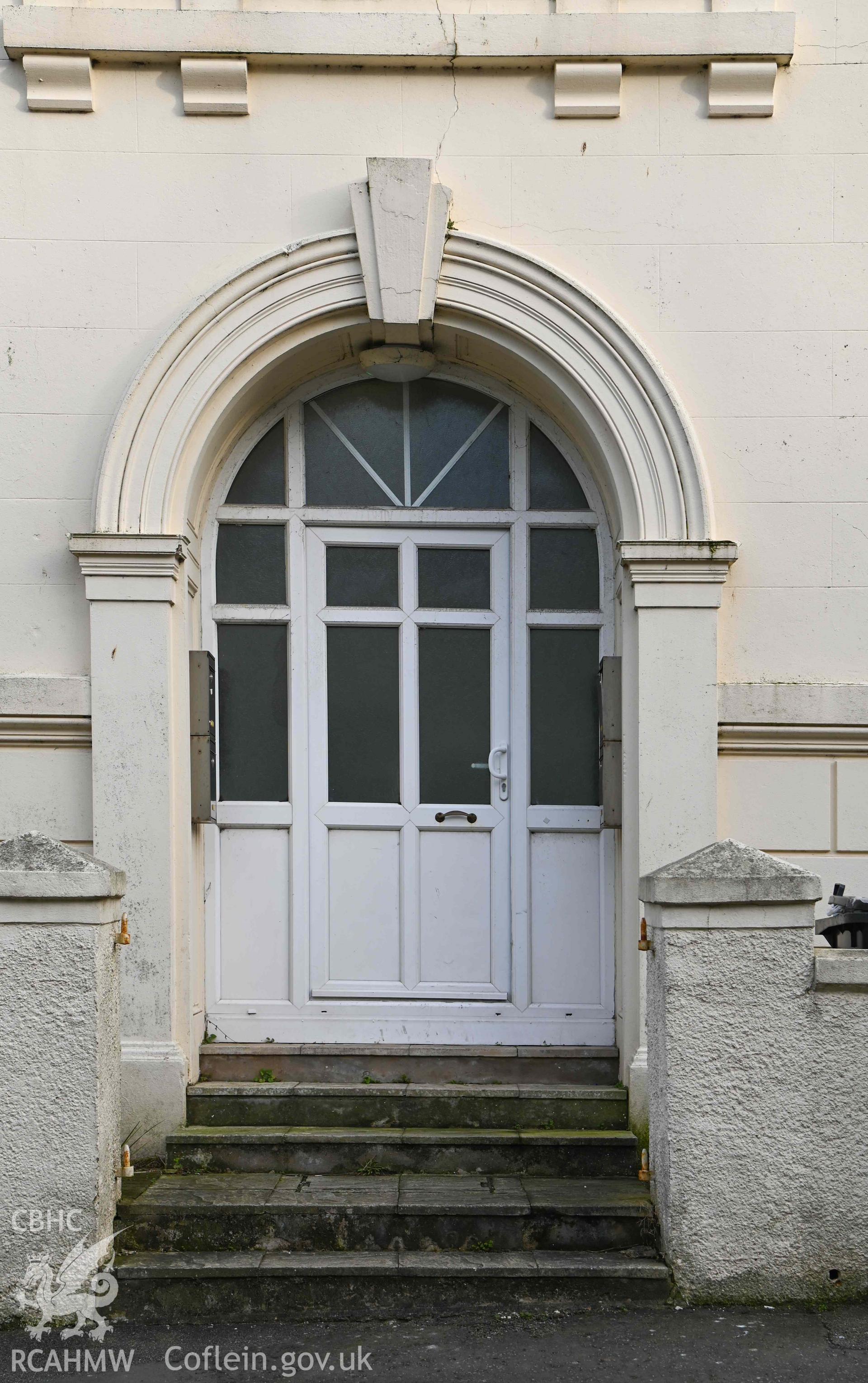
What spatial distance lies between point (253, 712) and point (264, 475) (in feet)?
3.64

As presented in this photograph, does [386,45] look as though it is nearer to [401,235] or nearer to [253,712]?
[401,235]

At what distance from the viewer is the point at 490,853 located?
5457 millimetres

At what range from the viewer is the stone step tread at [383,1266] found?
4062mm

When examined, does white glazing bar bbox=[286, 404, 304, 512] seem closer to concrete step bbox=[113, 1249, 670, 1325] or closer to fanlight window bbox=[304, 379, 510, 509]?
fanlight window bbox=[304, 379, 510, 509]

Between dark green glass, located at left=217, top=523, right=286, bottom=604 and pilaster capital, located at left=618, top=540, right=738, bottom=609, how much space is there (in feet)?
5.22

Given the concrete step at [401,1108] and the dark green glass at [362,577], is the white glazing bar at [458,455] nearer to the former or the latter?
the dark green glass at [362,577]

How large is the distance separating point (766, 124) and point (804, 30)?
454 mm

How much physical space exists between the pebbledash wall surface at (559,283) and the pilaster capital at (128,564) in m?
0.07

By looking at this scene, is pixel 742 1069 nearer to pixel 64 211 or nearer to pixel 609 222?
pixel 609 222

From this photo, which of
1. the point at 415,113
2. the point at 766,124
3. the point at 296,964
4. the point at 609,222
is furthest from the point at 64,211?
the point at 296,964

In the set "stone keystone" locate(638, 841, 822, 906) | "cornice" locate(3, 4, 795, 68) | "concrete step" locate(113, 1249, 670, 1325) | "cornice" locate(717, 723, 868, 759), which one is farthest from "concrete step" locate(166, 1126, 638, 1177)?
"cornice" locate(3, 4, 795, 68)

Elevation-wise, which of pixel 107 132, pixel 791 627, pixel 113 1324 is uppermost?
pixel 107 132

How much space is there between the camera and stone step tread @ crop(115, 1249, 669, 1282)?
4.06 m

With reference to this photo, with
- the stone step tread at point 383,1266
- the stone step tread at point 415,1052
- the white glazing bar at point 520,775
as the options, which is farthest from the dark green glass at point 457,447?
the stone step tread at point 383,1266
